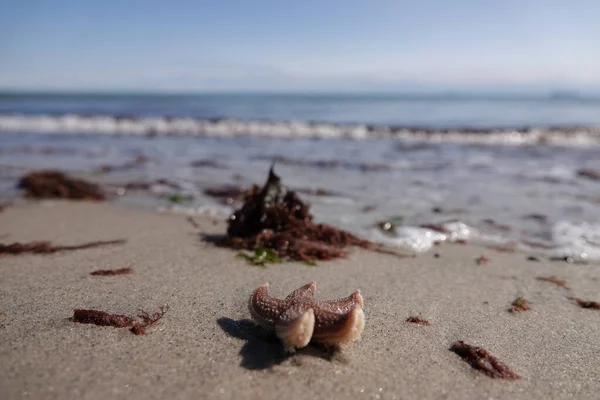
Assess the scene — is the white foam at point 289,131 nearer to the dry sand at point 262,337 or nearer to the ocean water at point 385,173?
the ocean water at point 385,173

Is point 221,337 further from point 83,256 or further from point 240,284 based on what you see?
point 83,256

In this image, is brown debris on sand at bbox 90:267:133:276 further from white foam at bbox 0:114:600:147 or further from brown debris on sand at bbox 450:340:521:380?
white foam at bbox 0:114:600:147

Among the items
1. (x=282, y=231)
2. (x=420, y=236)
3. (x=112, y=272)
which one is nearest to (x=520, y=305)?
(x=420, y=236)

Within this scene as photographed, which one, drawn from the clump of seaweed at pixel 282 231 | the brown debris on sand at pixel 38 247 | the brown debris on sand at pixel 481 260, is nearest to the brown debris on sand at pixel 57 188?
the brown debris on sand at pixel 38 247

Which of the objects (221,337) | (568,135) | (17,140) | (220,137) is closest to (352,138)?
(220,137)

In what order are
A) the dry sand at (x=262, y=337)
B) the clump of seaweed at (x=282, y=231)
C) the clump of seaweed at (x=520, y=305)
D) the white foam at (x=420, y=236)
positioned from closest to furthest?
the dry sand at (x=262, y=337), the clump of seaweed at (x=520, y=305), the clump of seaweed at (x=282, y=231), the white foam at (x=420, y=236)

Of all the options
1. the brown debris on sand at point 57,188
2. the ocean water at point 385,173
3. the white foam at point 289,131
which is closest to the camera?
the ocean water at point 385,173
